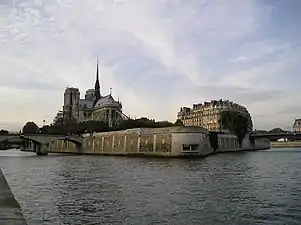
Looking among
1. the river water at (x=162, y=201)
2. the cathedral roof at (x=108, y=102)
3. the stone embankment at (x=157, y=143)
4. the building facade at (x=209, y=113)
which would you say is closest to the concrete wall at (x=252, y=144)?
the stone embankment at (x=157, y=143)

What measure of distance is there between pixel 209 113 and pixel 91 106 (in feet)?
191

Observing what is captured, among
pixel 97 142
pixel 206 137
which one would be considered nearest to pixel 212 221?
pixel 206 137

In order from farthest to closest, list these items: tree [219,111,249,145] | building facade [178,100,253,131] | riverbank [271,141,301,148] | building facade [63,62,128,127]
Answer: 1. building facade [63,62,128,127]
2. building facade [178,100,253,131]
3. riverbank [271,141,301,148]
4. tree [219,111,249,145]

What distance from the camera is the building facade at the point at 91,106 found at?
522ft

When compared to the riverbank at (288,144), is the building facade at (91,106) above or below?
above

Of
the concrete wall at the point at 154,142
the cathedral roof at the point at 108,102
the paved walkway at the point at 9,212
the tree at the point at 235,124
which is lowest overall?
the paved walkway at the point at 9,212

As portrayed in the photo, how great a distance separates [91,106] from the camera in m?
186

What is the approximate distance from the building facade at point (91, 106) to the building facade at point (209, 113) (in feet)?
108

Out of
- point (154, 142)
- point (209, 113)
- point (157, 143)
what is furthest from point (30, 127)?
point (157, 143)

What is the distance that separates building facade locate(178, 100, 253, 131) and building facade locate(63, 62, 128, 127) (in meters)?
33.0

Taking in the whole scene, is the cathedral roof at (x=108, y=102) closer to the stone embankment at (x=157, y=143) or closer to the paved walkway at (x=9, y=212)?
the stone embankment at (x=157, y=143)

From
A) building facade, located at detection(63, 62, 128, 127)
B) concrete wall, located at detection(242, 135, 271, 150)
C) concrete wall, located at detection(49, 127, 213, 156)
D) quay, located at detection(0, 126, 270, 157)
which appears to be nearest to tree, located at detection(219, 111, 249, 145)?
quay, located at detection(0, 126, 270, 157)

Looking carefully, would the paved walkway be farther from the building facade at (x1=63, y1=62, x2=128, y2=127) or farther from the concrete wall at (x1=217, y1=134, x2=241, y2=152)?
the building facade at (x1=63, y1=62, x2=128, y2=127)

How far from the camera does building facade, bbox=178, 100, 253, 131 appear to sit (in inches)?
6122
